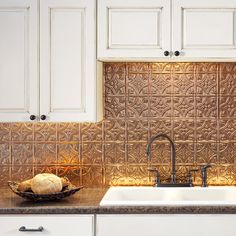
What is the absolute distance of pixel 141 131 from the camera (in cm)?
348

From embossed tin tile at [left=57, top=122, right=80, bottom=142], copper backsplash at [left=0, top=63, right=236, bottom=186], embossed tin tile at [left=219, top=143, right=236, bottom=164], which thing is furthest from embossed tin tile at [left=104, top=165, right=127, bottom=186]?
embossed tin tile at [left=219, top=143, right=236, bottom=164]

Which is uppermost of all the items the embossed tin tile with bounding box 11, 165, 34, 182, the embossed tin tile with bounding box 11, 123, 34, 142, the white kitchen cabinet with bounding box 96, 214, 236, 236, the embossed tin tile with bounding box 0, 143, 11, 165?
the embossed tin tile with bounding box 11, 123, 34, 142

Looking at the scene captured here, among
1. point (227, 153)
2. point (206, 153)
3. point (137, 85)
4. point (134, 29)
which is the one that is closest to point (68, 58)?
point (134, 29)

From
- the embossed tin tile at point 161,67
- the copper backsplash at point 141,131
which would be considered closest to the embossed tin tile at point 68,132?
the copper backsplash at point 141,131

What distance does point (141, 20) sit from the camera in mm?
3146

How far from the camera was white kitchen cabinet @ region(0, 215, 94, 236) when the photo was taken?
281 centimetres

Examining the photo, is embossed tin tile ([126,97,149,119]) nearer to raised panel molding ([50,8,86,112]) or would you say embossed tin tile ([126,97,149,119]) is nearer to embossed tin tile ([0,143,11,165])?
raised panel molding ([50,8,86,112])

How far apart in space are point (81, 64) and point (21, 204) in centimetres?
86

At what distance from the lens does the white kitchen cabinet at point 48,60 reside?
315cm

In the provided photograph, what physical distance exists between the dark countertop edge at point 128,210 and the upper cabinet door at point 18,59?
1.94ft

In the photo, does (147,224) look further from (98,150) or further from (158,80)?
(158,80)

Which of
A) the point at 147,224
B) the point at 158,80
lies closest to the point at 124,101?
the point at 158,80

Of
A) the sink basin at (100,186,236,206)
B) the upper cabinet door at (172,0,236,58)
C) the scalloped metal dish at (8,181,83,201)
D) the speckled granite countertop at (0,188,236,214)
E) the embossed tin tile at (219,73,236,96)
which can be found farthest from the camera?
the embossed tin tile at (219,73,236,96)

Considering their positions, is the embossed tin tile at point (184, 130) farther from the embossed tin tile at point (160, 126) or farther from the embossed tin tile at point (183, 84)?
the embossed tin tile at point (183, 84)
